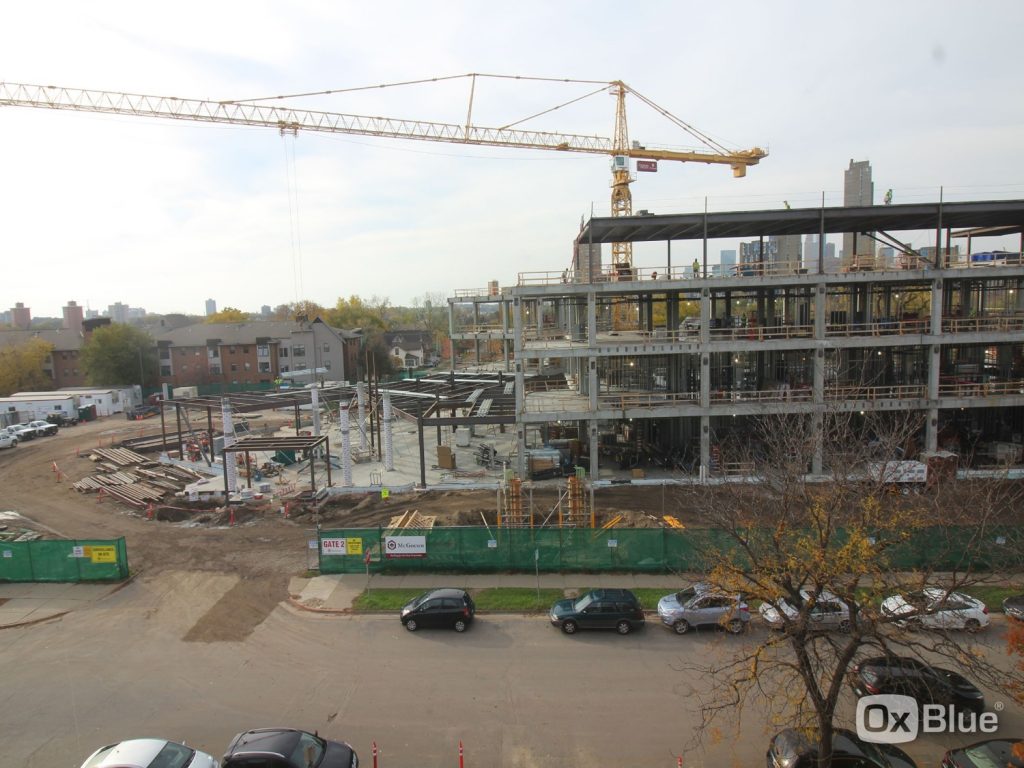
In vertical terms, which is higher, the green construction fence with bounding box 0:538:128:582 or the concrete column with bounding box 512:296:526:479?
the concrete column with bounding box 512:296:526:479

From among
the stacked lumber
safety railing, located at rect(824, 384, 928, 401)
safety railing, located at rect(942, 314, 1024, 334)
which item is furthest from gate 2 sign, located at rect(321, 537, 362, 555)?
safety railing, located at rect(942, 314, 1024, 334)

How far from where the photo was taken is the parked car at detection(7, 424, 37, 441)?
48469 mm

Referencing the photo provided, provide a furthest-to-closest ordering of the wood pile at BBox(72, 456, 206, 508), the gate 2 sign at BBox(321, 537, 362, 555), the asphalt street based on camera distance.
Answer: the wood pile at BBox(72, 456, 206, 508), the gate 2 sign at BBox(321, 537, 362, 555), the asphalt street

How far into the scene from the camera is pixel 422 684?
1415 centimetres

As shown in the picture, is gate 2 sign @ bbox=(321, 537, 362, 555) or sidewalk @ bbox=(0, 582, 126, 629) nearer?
sidewalk @ bbox=(0, 582, 126, 629)

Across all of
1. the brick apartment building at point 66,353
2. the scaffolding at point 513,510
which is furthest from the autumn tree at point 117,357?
the scaffolding at point 513,510

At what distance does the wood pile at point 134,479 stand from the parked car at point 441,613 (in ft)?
65.2

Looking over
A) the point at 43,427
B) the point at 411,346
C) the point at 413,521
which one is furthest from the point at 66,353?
the point at 413,521

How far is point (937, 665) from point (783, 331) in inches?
859

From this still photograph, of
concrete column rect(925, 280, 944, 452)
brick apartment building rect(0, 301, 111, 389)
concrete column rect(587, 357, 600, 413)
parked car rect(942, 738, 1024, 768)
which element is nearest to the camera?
parked car rect(942, 738, 1024, 768)

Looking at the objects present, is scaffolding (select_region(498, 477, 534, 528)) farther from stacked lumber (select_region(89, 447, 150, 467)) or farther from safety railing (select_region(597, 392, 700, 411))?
stacked lumber (select_region(89, 447, 150, 467))

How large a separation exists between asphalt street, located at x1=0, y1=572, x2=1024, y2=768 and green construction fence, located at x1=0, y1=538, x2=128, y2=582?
8.79ft

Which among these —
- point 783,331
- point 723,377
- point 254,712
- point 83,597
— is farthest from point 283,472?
point 783,331

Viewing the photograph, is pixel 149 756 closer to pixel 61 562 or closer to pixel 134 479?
pixel 61 562
